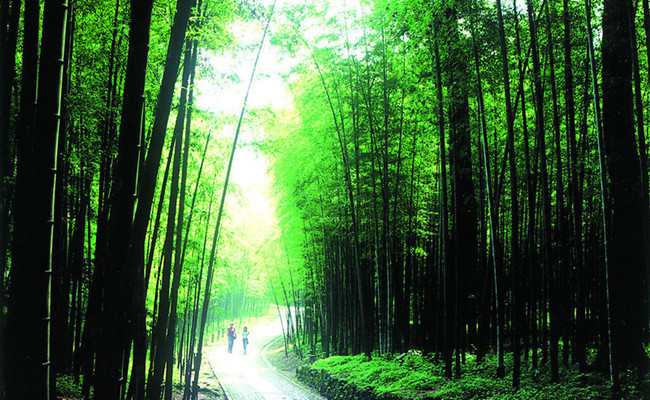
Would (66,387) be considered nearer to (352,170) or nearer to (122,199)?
(122,199)

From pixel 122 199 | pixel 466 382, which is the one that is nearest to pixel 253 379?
pixel 466 382

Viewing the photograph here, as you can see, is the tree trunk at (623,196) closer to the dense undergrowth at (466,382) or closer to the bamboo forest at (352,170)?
the bamboo forest at (352,170)

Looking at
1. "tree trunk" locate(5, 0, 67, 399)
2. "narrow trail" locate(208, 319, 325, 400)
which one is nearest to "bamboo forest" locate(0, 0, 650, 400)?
"tree trunk" locate(5, 0, 67, 399)

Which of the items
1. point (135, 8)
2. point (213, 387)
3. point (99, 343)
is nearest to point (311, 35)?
point (135, 8)

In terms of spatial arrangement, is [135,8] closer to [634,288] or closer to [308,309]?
[634,288]

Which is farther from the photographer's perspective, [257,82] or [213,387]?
[213,387]

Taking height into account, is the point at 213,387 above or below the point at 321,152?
below

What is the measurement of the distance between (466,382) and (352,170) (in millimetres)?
3883

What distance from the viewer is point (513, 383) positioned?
4254 millimetres

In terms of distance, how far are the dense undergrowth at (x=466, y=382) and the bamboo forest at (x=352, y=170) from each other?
0.03 metres

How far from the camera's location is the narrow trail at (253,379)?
8.09 m

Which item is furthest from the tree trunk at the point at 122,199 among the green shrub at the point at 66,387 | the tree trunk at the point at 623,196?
the tree trunk at the point at 623,196

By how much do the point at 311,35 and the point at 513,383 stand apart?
5306 mm

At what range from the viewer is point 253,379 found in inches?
412
